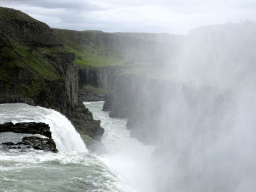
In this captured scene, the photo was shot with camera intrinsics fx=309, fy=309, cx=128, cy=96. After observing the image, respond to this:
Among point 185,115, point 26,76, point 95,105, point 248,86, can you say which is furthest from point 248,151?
point 95,105

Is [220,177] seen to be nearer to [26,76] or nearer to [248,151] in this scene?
[248,151]

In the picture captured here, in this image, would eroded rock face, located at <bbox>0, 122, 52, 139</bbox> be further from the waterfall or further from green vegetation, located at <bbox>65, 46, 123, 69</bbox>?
green vegetation, located at <bbox>65, 46, 123, 69</bbox>

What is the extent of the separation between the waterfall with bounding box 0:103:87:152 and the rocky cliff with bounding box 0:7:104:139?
3.31 metres

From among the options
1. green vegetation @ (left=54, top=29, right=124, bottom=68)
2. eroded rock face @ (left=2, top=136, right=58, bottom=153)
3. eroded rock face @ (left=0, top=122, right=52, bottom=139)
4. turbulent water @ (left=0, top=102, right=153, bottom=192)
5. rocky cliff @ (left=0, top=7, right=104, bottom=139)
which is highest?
green vegetation @ (left=54, top=29, right=124, bottom=68)

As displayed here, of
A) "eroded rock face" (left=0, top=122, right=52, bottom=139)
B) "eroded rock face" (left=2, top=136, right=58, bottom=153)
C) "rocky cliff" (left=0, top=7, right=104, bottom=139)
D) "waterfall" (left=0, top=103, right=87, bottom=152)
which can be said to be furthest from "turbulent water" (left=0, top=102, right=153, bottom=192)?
"rocky cliff" (left=0, top=7, right=104, bottom=139)

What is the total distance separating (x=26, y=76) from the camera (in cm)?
3538

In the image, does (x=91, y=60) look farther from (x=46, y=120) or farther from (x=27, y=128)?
(x=27, y=128)

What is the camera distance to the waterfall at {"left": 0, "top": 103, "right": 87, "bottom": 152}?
2527 centimetres

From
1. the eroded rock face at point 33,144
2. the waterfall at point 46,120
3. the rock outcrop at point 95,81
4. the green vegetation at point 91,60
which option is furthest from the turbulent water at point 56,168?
the green vegetation at point 91,60

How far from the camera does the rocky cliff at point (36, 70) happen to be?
3388 centimetres

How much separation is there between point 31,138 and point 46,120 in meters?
5.33

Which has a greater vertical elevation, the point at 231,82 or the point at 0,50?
the point at 0,50

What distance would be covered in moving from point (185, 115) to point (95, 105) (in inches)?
1630

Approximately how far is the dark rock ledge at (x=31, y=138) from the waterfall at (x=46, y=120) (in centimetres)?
139
